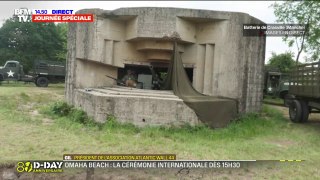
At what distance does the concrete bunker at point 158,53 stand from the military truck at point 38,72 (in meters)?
11.6

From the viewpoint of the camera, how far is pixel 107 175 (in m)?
4.87

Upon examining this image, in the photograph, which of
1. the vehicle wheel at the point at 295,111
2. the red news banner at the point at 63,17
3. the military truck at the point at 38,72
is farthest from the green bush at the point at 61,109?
the military truck at the point at 38,72

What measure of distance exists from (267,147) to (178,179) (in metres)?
3.19

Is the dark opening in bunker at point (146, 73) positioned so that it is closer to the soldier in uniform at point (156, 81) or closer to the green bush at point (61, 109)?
the soldier in uniform at point (156, 81)

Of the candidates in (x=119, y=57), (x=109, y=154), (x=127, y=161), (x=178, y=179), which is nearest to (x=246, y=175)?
(x=178, y=179)

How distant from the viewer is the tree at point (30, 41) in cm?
3460

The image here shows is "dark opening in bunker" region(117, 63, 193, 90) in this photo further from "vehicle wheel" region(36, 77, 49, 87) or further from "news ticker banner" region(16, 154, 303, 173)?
"vehicle wheel" region(36, 77, 49, 87)

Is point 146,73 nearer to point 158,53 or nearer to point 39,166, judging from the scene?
point 158,53

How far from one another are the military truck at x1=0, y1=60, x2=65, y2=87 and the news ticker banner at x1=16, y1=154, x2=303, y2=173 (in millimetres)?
17695

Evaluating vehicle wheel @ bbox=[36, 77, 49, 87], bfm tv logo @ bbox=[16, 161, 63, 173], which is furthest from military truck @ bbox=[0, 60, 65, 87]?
bfm tv logo @ bbox=[16, 161, 63, 173]

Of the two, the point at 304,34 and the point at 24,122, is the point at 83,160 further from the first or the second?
the point at 304,34

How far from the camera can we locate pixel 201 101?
8.46m

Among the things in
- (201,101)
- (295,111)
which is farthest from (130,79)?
(295,111)

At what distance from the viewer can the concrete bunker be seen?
9.54 metres
